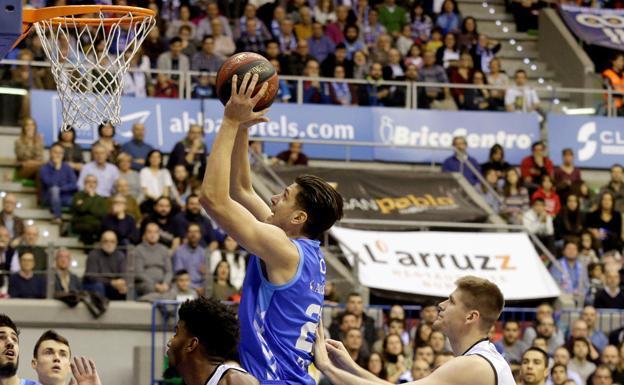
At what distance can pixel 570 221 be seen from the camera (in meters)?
20.5

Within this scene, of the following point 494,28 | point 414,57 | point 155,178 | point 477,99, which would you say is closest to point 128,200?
point 155,178

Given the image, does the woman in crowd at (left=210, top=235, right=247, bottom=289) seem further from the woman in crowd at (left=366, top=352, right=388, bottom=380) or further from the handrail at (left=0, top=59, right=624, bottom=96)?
the handrail at (left=0, top=59, right=624, bottom=96)

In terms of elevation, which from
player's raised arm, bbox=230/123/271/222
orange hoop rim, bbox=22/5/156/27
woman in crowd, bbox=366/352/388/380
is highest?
orange hoop rim, bbox=22/5/156/27

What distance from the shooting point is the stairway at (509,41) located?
83.2 ft

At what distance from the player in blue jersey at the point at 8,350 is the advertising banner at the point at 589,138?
15299 mm

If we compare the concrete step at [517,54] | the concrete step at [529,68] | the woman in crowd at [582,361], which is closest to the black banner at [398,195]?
the woman in crowd at [582,361]

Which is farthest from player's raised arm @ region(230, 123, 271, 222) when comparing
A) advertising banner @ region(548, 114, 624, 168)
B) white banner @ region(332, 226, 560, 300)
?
advertising banner @ region(548, 114, 624, 168)

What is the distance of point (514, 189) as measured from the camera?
21.0 metres

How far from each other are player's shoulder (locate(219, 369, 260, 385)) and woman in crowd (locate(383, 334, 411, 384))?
375 inches

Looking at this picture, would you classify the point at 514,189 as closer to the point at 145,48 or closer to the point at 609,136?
the point at 609,136

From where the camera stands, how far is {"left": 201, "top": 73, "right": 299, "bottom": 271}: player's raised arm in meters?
6.96

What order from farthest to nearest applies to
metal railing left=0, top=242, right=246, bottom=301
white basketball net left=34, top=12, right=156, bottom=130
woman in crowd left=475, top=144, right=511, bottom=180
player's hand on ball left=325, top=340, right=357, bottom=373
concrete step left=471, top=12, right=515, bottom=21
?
concrete step left=471, top=12, right=515, bottom=21, woman in crowd left=475, top=144, right=511, bottom=180, metal railing left=0, top=242, right=246, bottom=301, white basketball net left=34, top=12, right=156, bottom=130, player's hand on ball left=325, top=340, right=357, bottom=373

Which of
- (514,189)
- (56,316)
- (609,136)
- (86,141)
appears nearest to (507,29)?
(609,136)

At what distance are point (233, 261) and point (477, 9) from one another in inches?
405
